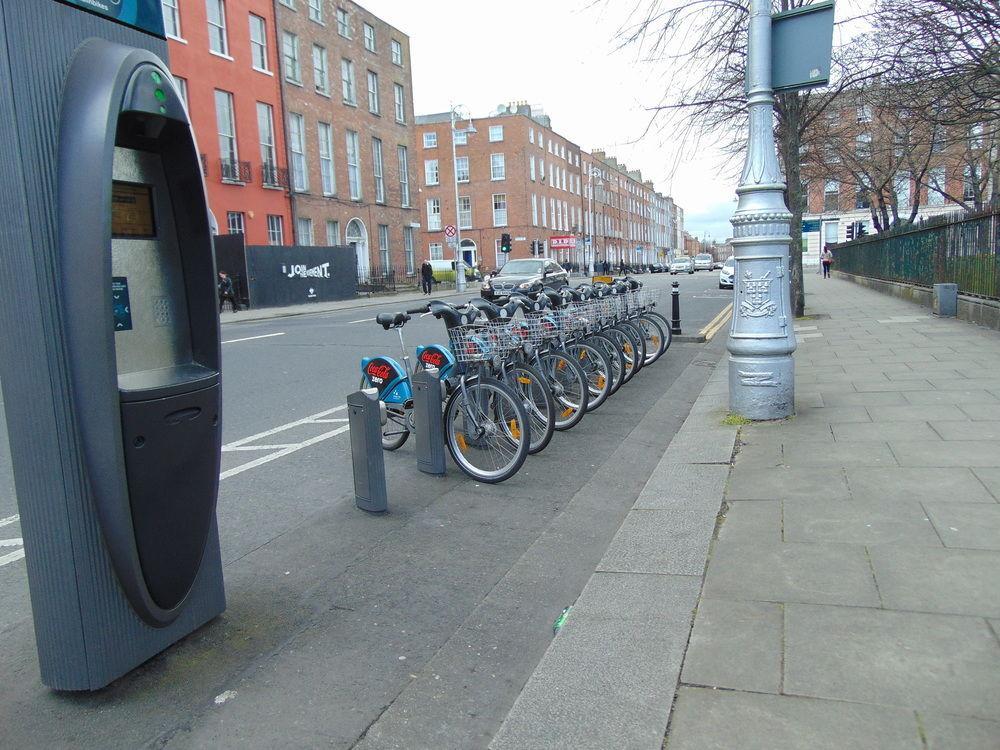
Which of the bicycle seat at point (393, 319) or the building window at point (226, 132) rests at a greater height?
the building window at point (226, 132)

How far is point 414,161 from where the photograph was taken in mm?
42031

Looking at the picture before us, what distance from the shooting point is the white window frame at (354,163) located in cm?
3600

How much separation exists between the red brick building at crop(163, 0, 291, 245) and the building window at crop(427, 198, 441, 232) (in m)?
33.5

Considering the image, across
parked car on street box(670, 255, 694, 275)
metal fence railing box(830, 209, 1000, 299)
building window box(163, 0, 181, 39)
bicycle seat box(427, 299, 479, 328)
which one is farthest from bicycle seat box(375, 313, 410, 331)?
parked car on street box(670, 255, 694, 275)

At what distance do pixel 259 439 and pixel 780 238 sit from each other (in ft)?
15.3

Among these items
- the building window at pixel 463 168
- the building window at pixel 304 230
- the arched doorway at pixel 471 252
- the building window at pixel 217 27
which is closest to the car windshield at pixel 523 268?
the building window at pixel 304 230

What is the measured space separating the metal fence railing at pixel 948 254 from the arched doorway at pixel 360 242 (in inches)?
882

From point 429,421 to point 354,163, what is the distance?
33.4 metres

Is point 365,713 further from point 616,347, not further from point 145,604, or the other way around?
point 616,347

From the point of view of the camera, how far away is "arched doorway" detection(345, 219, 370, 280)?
36125 mm

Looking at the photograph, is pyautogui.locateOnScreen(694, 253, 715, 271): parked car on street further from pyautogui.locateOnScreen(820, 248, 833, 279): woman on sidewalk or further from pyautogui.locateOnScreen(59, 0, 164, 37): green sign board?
pyautogui.locateOnScreen(59, 0, 164, 37): green sign board

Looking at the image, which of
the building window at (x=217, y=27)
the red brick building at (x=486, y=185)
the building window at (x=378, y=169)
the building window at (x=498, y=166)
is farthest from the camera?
the building window at (x=498, y=166)

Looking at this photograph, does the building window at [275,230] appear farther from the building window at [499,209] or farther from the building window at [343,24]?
the building window at [499,209]

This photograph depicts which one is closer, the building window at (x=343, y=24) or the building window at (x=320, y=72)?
the building window at (x=320, y=72)
